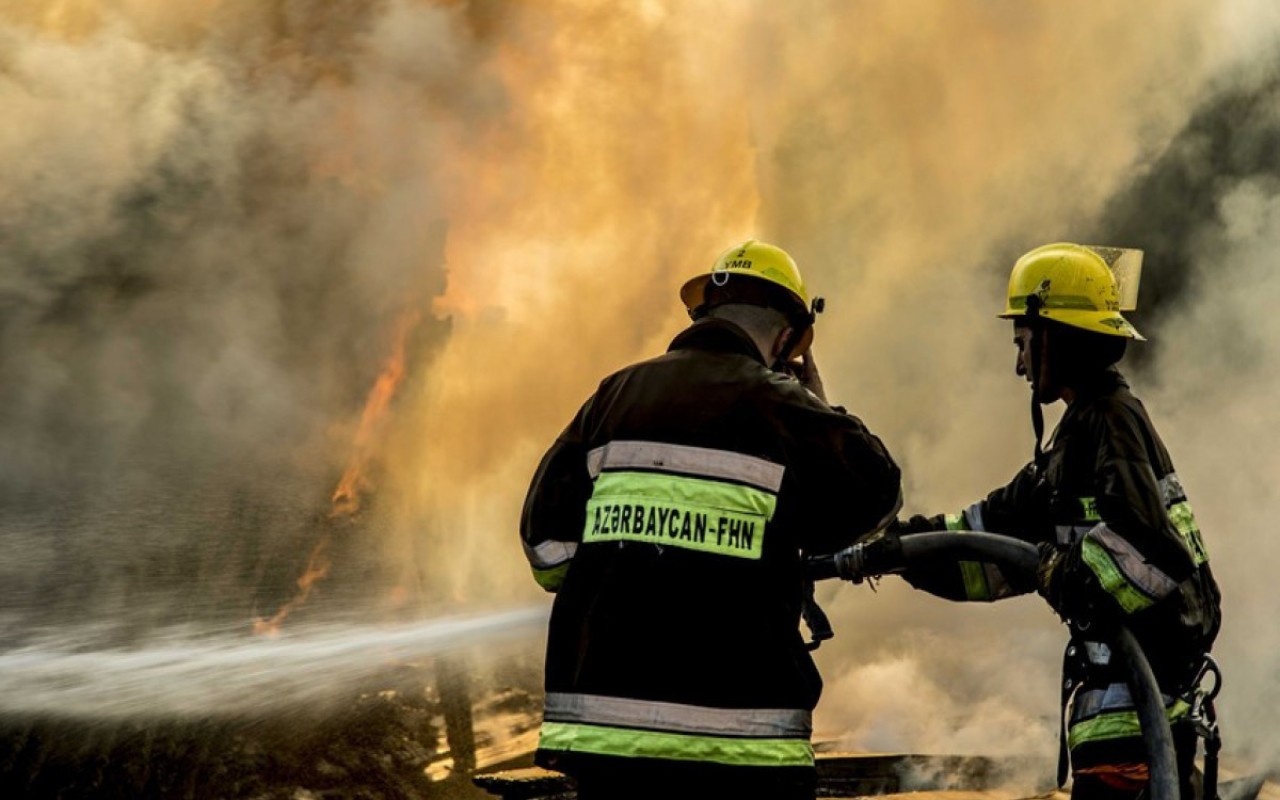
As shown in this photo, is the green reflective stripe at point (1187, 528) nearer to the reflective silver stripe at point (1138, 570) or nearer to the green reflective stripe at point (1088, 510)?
the green reflective stripe at point (1088, 510)

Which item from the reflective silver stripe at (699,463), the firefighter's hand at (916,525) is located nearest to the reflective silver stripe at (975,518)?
the firefighter's hand at (916,525)

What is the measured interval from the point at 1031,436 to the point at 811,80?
4259 mm

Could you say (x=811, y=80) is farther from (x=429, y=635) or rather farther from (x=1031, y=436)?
(x=429, y=635)

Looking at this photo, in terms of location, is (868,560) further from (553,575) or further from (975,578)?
(553,575)

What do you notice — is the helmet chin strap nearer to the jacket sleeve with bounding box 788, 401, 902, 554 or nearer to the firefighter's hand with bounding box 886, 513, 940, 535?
the firefighter's hand with bounding box 886, 513, 940, 535

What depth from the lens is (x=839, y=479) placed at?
264 cm

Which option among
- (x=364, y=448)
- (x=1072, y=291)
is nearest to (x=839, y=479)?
(x=1072, y=291)

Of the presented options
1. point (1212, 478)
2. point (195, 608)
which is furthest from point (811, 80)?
point (195, 608)

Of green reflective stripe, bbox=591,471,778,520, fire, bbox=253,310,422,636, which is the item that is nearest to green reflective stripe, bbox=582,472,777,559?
green reflective stripe, bbox=591,471,778,520

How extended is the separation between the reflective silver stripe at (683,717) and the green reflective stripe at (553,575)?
0.34 metres

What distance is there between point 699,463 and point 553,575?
497 millimetres

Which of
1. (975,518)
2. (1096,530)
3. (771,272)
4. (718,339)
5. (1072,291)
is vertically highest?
(1072,291)

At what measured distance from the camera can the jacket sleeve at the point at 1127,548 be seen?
118 inches

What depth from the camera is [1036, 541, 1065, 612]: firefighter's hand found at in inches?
123
